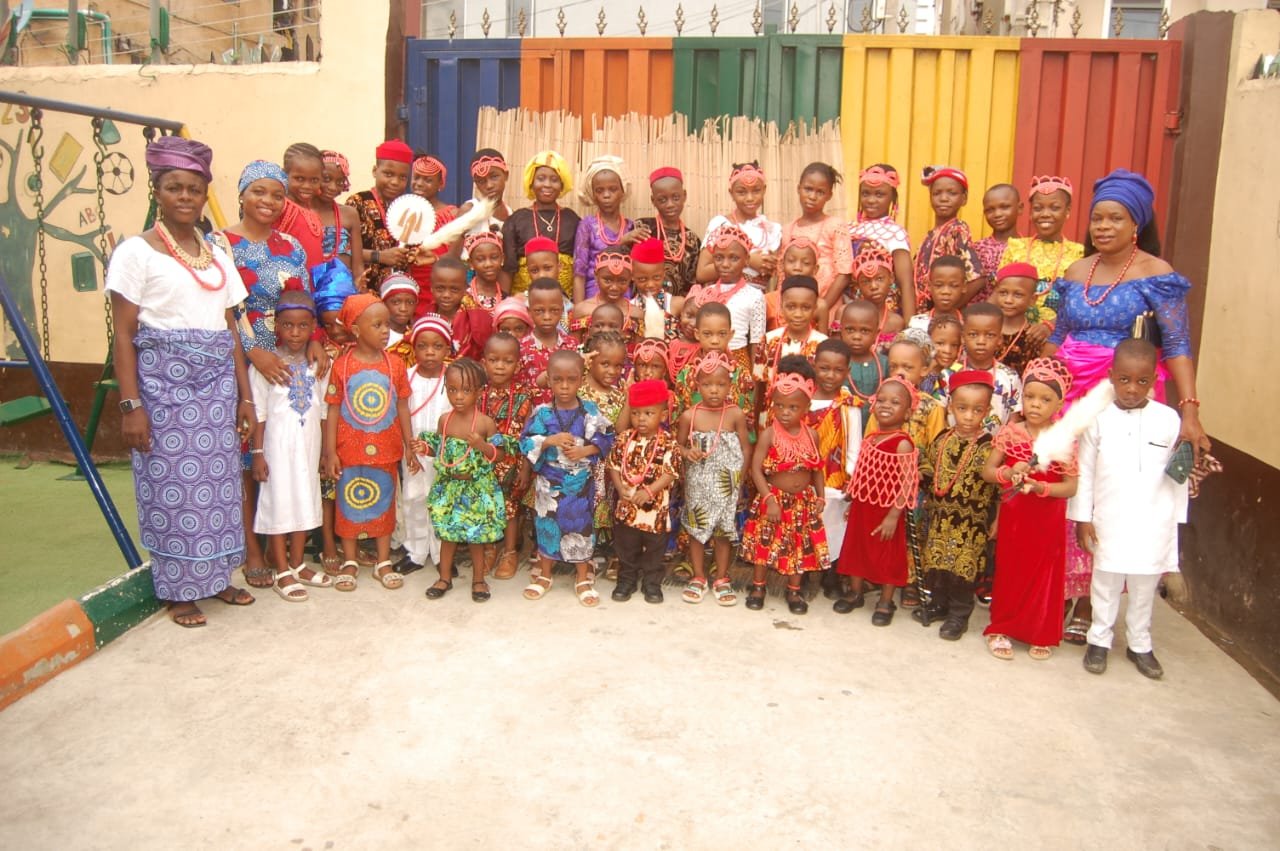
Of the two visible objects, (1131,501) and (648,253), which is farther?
(648,253)

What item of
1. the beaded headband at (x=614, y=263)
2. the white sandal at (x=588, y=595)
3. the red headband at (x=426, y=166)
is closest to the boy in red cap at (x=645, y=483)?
the white sandal at (x=588, y=595)

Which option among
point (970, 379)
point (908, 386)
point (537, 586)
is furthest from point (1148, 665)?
point (537, 586)

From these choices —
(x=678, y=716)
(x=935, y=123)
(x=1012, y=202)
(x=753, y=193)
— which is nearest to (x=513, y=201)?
(x=753, y=193)

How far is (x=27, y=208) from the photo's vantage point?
745 centimetres

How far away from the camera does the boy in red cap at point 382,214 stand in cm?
573

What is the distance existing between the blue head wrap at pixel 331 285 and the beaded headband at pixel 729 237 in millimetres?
1870

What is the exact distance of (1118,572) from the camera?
413cm

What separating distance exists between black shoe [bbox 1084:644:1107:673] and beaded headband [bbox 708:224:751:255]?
2517 mm

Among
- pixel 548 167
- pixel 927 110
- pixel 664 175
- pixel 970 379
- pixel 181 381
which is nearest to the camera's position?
pixel 181 381

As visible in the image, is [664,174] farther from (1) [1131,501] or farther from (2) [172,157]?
(1) [1131,501]

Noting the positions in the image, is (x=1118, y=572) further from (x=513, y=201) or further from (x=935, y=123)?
(x=513, y=201)

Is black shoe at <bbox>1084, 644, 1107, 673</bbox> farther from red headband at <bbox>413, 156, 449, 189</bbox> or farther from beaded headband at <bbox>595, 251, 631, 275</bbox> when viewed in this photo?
red headband at <bbox>413, 156, 449, 189</bbox>

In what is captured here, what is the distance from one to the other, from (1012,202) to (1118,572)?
220 centimetres

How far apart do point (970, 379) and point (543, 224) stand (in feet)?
8.82
